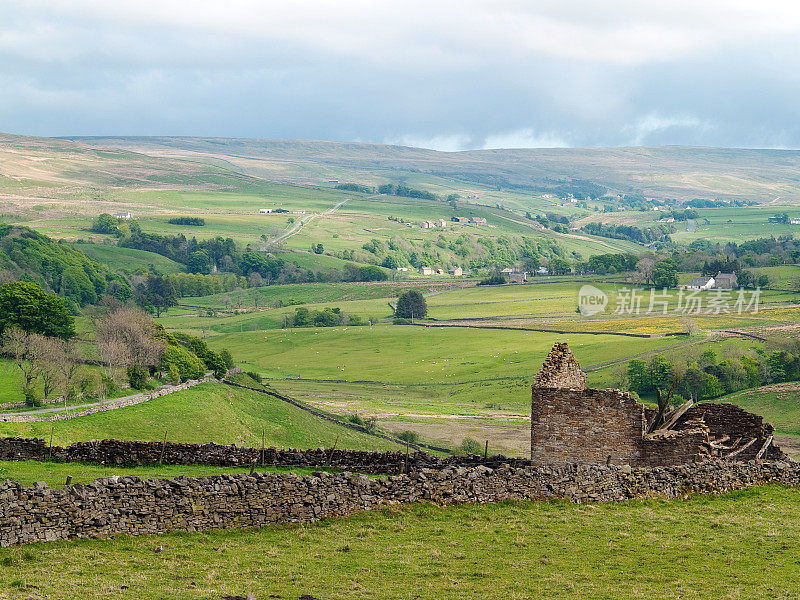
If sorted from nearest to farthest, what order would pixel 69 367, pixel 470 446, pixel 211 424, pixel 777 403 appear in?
pixel 211 424
pixel 470 446
pixel 69 367
pixel 777 403

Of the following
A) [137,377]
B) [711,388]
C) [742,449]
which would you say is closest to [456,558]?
[742,449]

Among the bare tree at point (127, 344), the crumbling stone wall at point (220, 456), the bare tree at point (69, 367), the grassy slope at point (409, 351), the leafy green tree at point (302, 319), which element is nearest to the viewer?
the crumbling stone wall at point (220, 456)

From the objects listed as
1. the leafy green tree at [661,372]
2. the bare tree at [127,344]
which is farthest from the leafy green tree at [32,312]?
the leafy green tree at [661,372]

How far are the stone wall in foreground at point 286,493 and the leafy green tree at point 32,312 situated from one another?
63.3 m

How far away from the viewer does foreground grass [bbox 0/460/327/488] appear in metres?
24.4

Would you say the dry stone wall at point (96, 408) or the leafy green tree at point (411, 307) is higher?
the dry stone wall at point (96, 408)

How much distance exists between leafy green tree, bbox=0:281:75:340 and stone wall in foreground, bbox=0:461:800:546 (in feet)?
208

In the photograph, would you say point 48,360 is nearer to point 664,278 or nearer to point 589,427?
point 589,427

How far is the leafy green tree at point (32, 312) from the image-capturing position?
8069 centimetres

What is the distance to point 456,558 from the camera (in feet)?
61.2

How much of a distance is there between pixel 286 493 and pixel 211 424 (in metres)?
39.6

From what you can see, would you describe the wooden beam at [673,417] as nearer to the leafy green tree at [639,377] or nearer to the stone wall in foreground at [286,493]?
the stone wall in foreground at [286,493]

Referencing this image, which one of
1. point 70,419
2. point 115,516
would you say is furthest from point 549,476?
point 70,419

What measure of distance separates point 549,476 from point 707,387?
279ft
